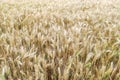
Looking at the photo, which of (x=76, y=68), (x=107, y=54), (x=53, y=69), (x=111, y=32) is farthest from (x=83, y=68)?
(x=111, y=32)

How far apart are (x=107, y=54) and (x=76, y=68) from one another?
479 mm

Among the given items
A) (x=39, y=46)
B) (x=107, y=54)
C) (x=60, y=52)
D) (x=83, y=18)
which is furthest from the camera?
(x=83, y=18)

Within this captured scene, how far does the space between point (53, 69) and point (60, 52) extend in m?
0.24

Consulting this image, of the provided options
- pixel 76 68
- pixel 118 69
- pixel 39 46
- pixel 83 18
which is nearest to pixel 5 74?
pixel 76 68

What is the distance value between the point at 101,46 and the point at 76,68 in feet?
1.75

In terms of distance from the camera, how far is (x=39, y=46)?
1.97 m

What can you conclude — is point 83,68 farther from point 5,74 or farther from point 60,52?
point 5,74

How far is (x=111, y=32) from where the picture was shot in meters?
2.45

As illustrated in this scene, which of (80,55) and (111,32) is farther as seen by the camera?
(111,32)

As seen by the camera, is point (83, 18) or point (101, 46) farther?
point (83, 18)

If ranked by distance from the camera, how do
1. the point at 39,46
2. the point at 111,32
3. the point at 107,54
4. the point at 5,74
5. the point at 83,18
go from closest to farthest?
the point at 5,74, the point at 107,54, the point at 39,46, the point at 111,32, the point at 83,18

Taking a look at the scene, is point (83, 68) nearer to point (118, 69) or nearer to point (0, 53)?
point (118, 69)

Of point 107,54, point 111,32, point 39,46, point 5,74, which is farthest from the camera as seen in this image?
point 111,32

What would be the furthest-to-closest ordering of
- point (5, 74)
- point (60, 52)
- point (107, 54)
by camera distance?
point (107, 54) → point (60, 52) → point (5, 74)
